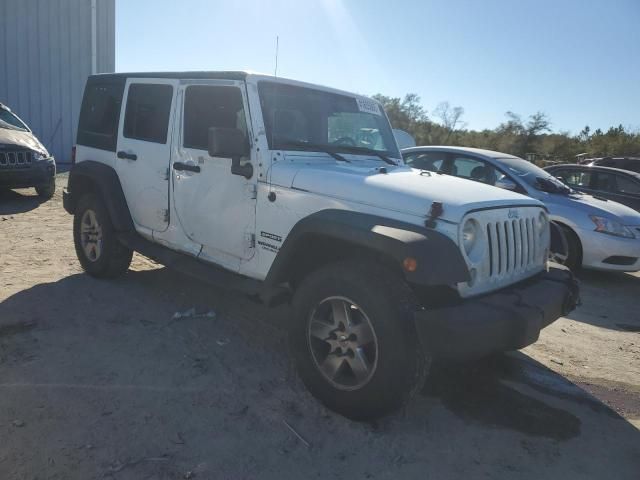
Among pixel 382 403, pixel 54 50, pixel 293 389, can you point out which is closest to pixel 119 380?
pixel 293 389

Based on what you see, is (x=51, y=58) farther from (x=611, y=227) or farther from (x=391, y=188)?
(x=391, y=188)

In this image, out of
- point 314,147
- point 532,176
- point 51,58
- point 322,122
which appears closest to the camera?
point 314,147

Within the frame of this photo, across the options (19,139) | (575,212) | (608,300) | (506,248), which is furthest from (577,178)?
(19,139)

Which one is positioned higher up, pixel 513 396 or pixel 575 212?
pixel 575 212

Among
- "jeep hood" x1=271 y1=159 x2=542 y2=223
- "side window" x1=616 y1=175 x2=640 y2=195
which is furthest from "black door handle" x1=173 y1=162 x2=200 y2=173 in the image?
"side window" x1=616 y1=175 x2=640 y2=195

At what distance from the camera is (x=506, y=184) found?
6480 mm

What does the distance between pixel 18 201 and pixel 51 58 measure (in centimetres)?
910

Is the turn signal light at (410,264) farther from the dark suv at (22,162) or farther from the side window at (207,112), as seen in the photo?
the dark suv at (22,162)

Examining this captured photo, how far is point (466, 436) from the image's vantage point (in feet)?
9.31

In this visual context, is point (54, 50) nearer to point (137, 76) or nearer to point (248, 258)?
point (137, 76)

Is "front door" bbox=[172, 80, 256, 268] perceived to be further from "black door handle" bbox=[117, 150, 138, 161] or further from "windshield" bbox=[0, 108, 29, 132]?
"windshield" bbox=[0, 108, 29, 132]

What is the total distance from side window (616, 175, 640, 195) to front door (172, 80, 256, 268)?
7638 millimetres

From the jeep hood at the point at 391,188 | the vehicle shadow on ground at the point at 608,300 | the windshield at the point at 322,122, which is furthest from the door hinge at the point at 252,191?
the vehicle shadow on ground at the point at 608,300

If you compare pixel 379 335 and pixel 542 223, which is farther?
pixel 542 223
